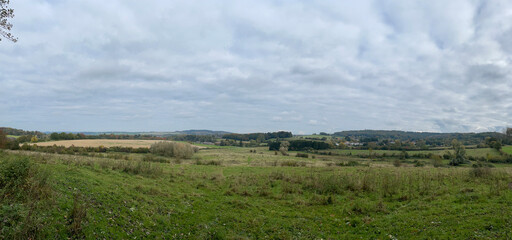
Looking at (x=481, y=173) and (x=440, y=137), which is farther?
(x=440, y=137)

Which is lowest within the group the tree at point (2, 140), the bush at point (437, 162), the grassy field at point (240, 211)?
the bush at point (437, 162)

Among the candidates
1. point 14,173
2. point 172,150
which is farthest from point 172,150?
point 14,173

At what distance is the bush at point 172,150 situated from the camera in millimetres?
63062

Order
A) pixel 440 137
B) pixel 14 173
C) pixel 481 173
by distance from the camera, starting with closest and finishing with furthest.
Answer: pixel 14 173 → pixel 481 173 → pixel 440 137

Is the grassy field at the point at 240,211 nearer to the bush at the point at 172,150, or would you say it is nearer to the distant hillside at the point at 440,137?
the bush at the point at 172,150

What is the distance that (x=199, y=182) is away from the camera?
66.0 ft

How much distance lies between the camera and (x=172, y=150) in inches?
2518

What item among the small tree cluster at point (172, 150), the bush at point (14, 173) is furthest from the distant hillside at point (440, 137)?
the bush at point (14, 173)

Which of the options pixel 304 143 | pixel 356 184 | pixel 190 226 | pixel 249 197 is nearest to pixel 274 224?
pixel 190 226

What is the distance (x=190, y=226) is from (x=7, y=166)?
23.9 ft

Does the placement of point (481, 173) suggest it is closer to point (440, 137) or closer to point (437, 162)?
point (437, 162)

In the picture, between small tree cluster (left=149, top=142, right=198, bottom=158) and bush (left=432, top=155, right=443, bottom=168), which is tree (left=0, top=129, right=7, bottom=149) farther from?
bush (left=432, top=155, right=443, bottom=168)

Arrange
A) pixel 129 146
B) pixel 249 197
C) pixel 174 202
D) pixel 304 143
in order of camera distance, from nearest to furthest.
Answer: pixel 174 202 < pixel 249 197 < pixel 129 146 < pixel 304 143

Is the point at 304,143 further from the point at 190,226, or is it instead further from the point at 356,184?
the point at 190,226
